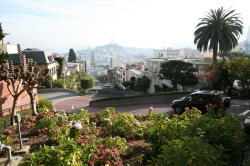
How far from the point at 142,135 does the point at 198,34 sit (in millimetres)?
24226

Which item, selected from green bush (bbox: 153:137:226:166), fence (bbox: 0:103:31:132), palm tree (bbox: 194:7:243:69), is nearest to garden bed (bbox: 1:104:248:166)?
green bush (bbox: 153:137:226:166)

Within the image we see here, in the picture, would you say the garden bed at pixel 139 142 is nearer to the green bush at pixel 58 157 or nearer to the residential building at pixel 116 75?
the green bush at pixel 58 157

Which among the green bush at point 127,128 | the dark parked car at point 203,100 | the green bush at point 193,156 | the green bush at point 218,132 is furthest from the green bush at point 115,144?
the dark parked car at point 203,100


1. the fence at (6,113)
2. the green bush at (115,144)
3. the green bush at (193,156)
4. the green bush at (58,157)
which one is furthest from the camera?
the fence at (6,113)

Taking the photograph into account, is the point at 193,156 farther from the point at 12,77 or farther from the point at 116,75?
the point at 116,75

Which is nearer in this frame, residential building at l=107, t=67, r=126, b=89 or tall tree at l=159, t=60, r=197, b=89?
tall tree at l=159, t=60, r=197, b=89

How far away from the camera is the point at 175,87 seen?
3847cm

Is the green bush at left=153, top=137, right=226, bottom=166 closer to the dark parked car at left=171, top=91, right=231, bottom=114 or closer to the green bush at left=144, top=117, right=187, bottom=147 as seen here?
the green bush at left=144, top=117, right=187, bottom=147

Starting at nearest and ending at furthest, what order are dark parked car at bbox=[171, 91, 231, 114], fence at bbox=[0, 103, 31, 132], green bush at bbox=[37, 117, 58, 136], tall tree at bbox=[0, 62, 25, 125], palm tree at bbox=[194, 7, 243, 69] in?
green bush at bbox=[37, 117, 58, 136] → fence at bbox=[0, 103, 31, 132] → tall tree at bbox=[0, 62, 25, 125] → dark parked car at bbox=[171, 91, 231, 114] → palm tree at bbox=[194, 7, 243, 69]

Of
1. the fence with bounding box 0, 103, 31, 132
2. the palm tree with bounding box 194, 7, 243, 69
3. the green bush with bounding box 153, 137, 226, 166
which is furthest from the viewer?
the palm tree with bounding box 194, 7, 243, 69

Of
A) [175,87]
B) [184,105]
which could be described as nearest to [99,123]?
[184,105]

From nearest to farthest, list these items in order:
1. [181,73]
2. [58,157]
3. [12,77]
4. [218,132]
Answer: [58,157] → [218,132] → [12,77] → [181,73]

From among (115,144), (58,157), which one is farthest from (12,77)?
(58,157)

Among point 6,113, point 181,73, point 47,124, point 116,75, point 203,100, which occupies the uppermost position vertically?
point 181,73
